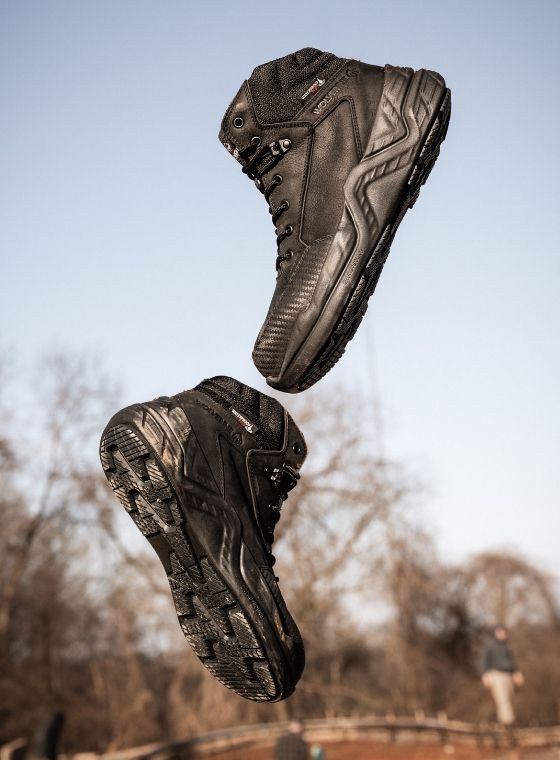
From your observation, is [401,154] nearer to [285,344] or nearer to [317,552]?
[285,344]

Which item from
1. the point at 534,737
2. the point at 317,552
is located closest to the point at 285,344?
the point at 534,737

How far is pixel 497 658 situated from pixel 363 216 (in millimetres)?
9423

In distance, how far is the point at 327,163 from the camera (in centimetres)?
194

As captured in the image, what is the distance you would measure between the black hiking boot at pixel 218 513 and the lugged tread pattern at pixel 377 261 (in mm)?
248

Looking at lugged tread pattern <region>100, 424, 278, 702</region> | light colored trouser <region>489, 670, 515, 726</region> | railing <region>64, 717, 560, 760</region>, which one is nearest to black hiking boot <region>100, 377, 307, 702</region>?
lugged tread pattern <region>100, 424, 278, 702</region>

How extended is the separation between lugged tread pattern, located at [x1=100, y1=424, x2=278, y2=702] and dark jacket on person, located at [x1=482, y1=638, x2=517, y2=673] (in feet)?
29.4

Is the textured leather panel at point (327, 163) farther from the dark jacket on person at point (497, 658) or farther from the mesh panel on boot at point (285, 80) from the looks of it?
the dark jacket on person at point (497, 658)

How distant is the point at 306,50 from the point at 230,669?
58.2 inches

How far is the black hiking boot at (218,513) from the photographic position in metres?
1.88

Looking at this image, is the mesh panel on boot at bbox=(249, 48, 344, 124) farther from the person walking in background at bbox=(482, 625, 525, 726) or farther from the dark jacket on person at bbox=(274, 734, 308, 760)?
the person walking in background at bbox=(482, 625, 525, 726)

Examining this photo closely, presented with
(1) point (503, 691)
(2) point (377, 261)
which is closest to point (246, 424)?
(2) point (377, 261)

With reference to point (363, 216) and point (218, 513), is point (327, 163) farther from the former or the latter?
point (218, 513)

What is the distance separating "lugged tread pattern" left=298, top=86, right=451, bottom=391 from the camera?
1838 mm

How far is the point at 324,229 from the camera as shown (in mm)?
1910
